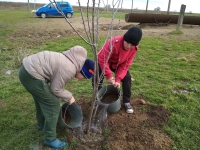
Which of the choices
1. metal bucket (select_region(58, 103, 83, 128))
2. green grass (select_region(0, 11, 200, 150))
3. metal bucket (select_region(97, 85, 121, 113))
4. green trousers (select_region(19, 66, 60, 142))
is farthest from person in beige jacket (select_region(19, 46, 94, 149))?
metal bucket (select_region(97, 85, 121, 113))

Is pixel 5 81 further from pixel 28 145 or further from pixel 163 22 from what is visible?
pixel 163 22

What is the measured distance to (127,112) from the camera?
2.87 metres

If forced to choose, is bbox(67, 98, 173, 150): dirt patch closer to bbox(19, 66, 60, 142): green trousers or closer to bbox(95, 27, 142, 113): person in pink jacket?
bbox(95, 27, 142, 113): person in pink jacket

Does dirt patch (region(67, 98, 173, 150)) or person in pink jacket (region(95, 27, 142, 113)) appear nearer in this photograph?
dirt patch (region(67, 98, 173, 150))

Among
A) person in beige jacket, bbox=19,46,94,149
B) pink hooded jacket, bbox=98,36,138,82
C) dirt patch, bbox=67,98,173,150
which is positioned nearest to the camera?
person in beige jacket, bbox=19,46,94,149

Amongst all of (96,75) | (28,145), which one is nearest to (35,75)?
(96,75)

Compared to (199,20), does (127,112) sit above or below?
below

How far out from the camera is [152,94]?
11.4 ft

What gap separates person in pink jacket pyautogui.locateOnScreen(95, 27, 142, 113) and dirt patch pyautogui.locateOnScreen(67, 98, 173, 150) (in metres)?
0.21

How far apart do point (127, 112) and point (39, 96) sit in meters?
1.36

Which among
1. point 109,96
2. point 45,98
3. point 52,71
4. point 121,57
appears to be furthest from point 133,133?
point 52,71

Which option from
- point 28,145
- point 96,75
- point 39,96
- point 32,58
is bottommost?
point 28,145

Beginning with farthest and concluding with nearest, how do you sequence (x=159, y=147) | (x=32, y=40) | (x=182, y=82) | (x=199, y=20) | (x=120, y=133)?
(x=199, y=20) < (x=32, y=40) < (x=182, y=82) < (x=120, y=133) < (x=159, y=147)

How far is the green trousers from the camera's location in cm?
190
